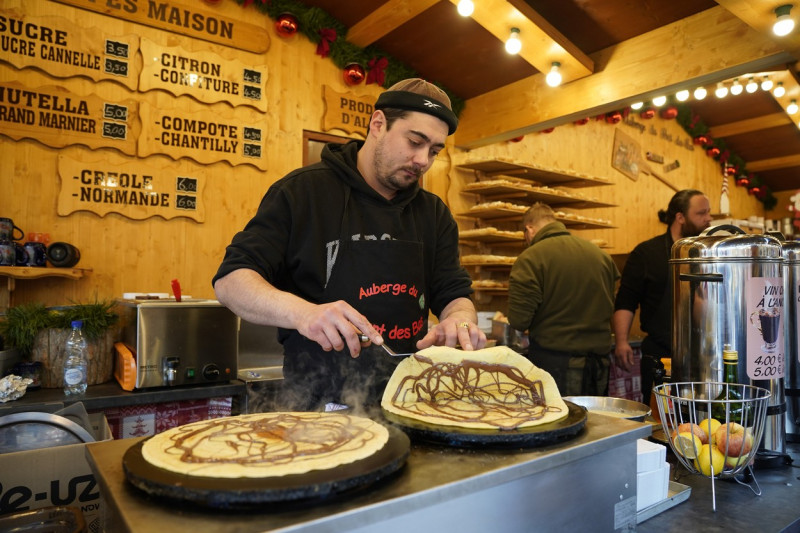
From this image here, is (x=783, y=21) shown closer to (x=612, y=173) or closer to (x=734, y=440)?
(x=734, y=440)

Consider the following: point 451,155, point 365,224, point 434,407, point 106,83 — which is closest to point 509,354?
point 434,407

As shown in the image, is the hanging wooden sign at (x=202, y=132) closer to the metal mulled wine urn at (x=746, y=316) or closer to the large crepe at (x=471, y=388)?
the large crepe at (x=471, y=388)

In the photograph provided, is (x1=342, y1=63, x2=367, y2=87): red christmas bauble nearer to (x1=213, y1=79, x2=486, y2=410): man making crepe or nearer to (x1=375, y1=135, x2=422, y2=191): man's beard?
(x1=213, y1=79, x2=486, y2=410): man making crepe

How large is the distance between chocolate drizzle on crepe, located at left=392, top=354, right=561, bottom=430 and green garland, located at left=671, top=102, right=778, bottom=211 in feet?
22.4

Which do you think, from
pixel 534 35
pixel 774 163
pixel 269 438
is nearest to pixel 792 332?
pixel 269 438

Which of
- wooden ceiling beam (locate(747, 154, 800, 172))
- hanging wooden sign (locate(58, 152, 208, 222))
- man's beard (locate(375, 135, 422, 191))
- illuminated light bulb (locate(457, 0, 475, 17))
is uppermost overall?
wooden ceiling beam (locate(747, 154, 800, 172))

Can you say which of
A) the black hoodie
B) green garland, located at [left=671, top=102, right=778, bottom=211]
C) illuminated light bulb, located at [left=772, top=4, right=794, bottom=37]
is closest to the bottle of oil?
the black hoodie

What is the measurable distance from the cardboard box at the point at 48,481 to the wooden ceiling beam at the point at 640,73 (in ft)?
12.0

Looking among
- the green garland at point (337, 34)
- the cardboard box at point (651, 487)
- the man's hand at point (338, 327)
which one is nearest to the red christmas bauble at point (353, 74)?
the green garland at point (337, 34)

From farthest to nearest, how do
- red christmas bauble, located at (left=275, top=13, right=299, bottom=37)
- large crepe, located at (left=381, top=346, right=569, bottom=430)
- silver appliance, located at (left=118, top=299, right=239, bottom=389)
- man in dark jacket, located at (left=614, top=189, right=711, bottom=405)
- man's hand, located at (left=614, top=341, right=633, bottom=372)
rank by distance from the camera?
man's hand, located at (left=614, top=341, right=633, bottom=372), red christmas bauble, located at (left=275, top=13, right=299, bottom=37), man in dark jacket, located at (left=614, top=189, right=711, bottom=405), silver appliance, located at (left=118, top=299, right=239, bottom=389), large crepe, located at (left=381, top=346, right=569, bottom=430)

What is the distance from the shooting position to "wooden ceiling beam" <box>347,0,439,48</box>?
3.58 m

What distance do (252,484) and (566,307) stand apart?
3056 mm

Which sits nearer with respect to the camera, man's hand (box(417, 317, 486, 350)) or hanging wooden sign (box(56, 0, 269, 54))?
man's hand (box(417, 317, 486, 350))

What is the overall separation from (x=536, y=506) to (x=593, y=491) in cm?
16
